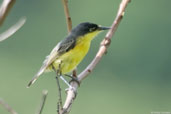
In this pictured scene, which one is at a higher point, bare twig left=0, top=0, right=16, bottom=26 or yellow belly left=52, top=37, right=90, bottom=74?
bare twig left=0, top=0, right=16, bottom=26

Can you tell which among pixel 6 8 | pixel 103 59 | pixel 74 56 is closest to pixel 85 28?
pixel 74 56

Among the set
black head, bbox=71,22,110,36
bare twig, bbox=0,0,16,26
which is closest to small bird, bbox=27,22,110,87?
black head, bbox=71,22,110,36

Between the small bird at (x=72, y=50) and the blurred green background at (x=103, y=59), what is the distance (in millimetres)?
14928

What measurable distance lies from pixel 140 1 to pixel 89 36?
3226 centimetres

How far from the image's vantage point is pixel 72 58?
219 inches

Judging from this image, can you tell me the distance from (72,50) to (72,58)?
6.7 inches

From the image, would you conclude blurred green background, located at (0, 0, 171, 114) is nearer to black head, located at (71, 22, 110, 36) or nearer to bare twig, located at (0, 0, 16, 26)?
black head, located at (71, 22, 110, 36)

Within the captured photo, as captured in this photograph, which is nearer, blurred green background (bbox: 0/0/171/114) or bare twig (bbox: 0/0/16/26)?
bare twig (bbox: 0/0/16/26)

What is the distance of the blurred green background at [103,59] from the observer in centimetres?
2470

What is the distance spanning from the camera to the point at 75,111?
2430cm

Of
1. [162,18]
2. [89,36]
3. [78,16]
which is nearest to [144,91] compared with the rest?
[78,16]

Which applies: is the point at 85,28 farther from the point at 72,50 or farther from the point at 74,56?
the point at 74,56

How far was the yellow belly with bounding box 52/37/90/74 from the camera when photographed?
213 inches

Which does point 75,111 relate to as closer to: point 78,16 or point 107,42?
point 78,16
